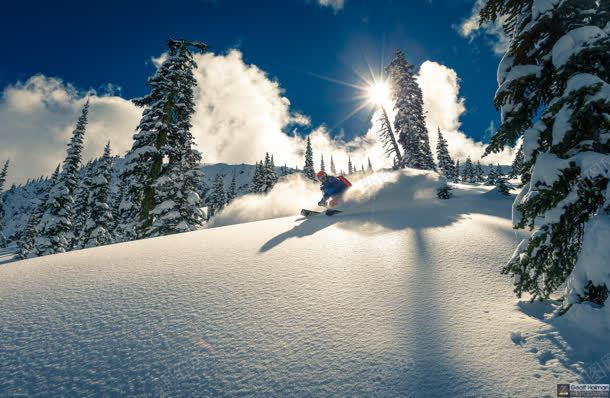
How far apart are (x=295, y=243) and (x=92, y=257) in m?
4.42

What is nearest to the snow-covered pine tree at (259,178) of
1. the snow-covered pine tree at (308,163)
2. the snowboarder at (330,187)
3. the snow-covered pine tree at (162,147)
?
the snow-covered pine tree at (308,163)

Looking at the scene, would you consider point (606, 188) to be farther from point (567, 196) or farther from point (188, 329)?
point (188, 329)

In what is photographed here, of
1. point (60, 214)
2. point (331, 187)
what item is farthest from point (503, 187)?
point (60, 214)

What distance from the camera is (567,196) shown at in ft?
12.0

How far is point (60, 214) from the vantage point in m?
27.4

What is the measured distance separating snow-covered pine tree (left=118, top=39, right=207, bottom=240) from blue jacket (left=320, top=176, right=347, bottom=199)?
10.5 m

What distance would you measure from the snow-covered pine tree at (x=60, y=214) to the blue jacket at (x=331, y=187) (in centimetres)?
2630

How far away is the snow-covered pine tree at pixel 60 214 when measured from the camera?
2628 cm

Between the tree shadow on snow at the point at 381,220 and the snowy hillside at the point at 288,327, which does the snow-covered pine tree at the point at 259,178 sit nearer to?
the tree shadow on snow at the point at 381,220

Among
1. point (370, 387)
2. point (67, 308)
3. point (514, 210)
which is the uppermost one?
point (514, 210)

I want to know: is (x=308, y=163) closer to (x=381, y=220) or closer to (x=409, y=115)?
(x=409, y=115)

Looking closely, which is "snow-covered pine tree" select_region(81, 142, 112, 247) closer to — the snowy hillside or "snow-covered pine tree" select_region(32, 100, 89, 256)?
"snow-covered pine tree" select_region(32, 100, 89, 256)

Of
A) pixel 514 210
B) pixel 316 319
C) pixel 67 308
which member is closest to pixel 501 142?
pixel 514 210

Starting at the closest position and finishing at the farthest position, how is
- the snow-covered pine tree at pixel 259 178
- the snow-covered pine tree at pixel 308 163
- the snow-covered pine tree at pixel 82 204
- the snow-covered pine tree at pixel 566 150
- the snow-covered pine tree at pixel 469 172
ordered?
the snow-covered pine tree at pixel 566 150 < the snow-covered pine tree at pixel 82 204 < the snow-covered pine tree at pixel 259 178 < the snow-covered pine tree at pixel 308 163 < the snow-covered pine tree at pixel 469 172
